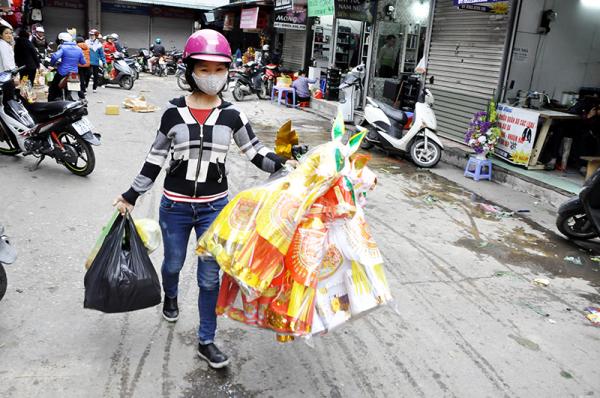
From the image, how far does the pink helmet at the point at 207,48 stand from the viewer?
2.56 metres

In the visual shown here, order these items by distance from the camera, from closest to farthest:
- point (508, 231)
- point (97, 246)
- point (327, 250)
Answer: point (327, 250) → point (97, 246) → point (508, 231)

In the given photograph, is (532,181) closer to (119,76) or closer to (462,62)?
(462,62)

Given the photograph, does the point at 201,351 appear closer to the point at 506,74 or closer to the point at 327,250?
the point at 327,250

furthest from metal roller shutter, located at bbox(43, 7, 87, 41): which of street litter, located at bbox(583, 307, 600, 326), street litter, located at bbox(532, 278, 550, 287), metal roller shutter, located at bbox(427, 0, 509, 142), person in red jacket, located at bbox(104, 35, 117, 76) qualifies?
street litter, located at bbox(583, 307, 600, 326)

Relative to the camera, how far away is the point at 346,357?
3.11 meters

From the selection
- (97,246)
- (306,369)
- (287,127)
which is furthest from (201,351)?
(287,127)

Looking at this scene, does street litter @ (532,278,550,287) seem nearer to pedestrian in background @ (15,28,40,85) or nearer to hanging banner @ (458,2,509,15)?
hanging banner @ (458,2,509,15)

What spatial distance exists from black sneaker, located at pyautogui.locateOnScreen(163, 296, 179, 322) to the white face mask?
1409mm

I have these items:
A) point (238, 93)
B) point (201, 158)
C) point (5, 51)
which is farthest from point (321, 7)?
point (201, 158)

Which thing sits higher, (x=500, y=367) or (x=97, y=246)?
(x=97, y=246)

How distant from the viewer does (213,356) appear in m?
2.83

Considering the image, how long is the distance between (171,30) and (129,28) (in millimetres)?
2359

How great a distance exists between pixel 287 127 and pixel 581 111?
22.5 feet

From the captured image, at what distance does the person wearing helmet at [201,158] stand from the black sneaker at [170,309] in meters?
0.45
